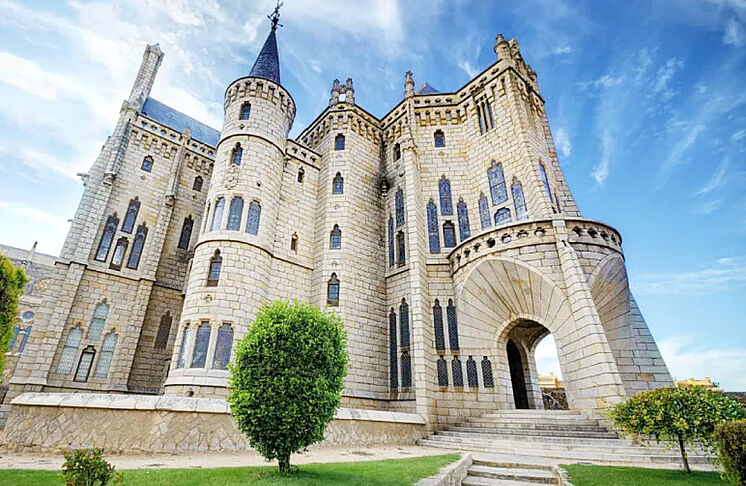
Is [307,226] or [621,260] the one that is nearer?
[621,260]

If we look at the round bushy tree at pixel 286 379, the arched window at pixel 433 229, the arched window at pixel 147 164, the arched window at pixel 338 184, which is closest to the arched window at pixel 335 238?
the arched window at pixel 338 184

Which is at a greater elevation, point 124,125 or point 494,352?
point 124,125

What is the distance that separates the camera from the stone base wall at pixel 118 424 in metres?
7.20

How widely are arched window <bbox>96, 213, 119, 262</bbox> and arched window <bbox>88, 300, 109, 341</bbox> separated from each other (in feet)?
7.64

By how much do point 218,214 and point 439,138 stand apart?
12800mm

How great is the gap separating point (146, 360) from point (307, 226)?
10.2 m

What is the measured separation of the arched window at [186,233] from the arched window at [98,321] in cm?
485

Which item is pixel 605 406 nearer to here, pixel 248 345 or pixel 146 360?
pixel 248 345

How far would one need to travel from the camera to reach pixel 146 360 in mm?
17188

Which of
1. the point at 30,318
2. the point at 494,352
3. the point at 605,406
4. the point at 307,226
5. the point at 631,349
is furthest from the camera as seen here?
the point at 30,318

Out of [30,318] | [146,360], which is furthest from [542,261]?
[30,318]

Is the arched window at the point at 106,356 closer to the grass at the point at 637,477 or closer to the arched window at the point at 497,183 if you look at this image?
the grass at the point at 637,477

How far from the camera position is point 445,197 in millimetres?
18938

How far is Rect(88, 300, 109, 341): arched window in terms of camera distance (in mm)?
16062
